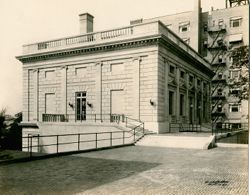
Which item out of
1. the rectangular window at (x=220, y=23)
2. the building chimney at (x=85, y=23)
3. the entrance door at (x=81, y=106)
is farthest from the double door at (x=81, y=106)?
the rectangular window at (x=220, y=23)

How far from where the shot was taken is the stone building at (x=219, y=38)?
150 ft

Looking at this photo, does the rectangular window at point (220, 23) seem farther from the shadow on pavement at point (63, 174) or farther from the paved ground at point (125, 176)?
the shadow on pavement at point (63, 174)

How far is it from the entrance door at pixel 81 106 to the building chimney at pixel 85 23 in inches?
276

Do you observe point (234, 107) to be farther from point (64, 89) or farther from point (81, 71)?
point (64, 89)

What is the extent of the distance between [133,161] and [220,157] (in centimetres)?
398

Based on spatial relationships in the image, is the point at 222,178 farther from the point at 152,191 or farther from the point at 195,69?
the point at 195,69

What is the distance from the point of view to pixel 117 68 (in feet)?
86.8

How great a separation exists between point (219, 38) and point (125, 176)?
42905mm

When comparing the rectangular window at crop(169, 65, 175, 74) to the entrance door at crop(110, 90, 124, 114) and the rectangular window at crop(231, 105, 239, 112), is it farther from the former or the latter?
the rectangular window at crop(231, 105, 239, 112)

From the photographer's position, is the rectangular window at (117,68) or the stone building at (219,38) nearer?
the rectangular window at (117,68)

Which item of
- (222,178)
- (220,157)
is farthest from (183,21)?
(222,178)

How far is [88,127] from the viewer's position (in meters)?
24.0

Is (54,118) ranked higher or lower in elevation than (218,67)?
lower

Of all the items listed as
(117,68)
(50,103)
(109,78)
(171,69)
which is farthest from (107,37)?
(50,103)
